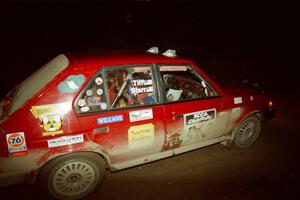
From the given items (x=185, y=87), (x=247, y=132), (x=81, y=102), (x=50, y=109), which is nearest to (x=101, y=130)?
(x=81, y=102)

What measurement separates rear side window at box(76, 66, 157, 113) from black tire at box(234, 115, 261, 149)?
198 cm

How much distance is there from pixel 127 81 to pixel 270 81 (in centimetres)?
847

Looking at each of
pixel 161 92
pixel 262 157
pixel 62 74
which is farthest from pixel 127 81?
pixel 262 157

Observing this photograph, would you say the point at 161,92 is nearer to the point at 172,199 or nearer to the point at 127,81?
the point at 127,81

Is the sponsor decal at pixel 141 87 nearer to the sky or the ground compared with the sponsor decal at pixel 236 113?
nearer to the sky

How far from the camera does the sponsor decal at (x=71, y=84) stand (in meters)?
2.66

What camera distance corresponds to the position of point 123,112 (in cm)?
291

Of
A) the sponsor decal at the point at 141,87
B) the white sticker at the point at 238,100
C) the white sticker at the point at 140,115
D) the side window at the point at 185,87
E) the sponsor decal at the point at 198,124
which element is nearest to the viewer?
the white sticker at the point at 140,115

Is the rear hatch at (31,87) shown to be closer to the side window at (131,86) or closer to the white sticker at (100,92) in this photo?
the white sticker at (100,92)

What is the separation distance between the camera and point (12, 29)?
16.5m

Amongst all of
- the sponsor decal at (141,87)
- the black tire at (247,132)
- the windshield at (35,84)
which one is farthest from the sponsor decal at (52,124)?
the black tire at (247,132)

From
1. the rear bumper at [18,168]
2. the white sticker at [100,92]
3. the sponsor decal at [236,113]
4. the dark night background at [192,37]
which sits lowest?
the rear bumper at [18,168]

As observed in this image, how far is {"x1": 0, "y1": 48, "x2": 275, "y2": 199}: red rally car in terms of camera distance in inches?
101

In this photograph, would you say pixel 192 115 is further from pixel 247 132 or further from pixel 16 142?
pixel 16 142
